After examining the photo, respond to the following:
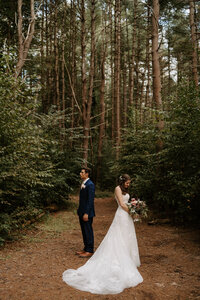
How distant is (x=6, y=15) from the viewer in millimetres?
12539

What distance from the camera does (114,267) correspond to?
4438mm

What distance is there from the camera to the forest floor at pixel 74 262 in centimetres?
384

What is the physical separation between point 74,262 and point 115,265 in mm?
1182

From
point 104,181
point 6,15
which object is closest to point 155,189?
point 104,181

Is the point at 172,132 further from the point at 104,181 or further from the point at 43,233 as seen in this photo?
the point at 104,181

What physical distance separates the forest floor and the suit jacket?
3.31 feet

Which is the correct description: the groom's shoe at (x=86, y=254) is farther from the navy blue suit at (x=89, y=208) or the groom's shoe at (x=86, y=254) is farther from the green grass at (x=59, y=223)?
the green grass at (x=59, y=223)

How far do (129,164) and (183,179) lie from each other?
443 cm

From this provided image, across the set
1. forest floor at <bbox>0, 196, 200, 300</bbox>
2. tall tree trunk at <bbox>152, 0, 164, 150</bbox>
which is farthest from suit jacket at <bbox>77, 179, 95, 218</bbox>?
tall tree trunk at <bbox>152, 0, 164, 150</bbox>

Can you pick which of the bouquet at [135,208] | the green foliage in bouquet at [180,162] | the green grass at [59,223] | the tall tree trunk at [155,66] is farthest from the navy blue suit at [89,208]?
the tall tree trunk at [155,66]

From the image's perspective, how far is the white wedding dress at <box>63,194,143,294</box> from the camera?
4.01 m

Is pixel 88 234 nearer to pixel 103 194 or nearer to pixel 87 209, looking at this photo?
pixel 87 209

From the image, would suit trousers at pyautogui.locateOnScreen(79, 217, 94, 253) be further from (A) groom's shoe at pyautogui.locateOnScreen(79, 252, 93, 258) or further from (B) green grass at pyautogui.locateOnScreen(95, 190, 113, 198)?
(B) green grass at pyautogui.locateOnScreen(95, 190, 113, 198)

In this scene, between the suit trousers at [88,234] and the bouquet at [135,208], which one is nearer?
the bouquet at [135,208]
